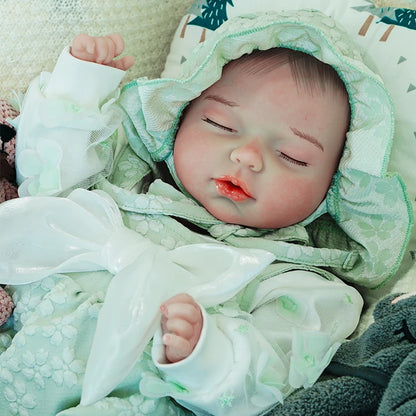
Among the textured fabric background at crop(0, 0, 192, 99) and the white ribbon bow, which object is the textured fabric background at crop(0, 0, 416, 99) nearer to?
the textured fabric background at crop(0, 0, 192, 99)

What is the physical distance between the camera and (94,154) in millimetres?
1160

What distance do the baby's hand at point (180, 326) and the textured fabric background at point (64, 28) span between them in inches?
22.1

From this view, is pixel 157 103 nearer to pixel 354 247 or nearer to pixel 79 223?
pixel 79 223

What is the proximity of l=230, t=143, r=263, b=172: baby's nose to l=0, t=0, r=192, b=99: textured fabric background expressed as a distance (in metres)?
0.42

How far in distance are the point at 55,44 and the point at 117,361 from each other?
0.66m

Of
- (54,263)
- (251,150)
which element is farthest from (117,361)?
(251,150)

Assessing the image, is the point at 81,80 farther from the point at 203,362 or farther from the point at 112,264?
the point at 203,362

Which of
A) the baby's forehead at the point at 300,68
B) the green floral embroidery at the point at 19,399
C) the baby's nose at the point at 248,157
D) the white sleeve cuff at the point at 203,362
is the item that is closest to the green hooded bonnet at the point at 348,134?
the baby's forehead at the point at 300,68

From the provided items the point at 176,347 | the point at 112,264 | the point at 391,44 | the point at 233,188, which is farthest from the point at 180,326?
the point at 391,44

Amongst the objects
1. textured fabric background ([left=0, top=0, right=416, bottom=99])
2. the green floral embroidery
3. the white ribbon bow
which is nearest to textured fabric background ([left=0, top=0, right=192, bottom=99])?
textured fabric background ([left=0, top=0, right=416, bottom=99])

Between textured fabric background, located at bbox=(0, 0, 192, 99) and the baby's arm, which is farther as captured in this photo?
textured fabric background, located at bbox=(0, 0, 192, 99)

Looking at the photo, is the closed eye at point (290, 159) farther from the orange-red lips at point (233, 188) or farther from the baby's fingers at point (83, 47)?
the baby's fingers at point (83, 47)

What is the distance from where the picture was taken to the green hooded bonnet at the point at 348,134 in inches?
43.3

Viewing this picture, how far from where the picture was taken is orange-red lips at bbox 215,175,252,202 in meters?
1.09
